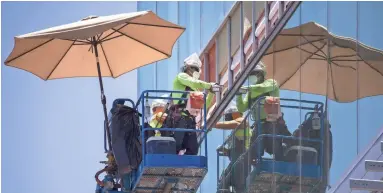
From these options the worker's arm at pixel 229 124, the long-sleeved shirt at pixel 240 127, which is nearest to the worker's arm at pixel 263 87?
the long-sleeved shirt at pixel 240 127

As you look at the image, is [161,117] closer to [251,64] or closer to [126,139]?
[126,139]

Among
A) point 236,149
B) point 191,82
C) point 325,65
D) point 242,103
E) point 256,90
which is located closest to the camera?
point 325,65

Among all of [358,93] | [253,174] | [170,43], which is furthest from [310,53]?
[170,43]

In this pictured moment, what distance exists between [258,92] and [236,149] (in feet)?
5.29

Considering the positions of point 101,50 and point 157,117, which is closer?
point 157,117

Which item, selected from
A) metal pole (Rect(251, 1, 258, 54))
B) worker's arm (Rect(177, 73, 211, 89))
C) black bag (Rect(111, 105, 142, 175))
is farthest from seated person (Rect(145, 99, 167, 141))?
metal pole (Rect(251, 1, 258, 54))

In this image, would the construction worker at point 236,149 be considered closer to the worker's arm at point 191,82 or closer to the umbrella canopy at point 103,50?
the worker's arm at point 191,82

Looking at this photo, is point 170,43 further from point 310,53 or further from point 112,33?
point 310,53

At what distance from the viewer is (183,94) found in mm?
22625

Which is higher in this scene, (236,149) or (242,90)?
(242,90)

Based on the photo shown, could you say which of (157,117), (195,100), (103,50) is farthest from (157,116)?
(103,50)

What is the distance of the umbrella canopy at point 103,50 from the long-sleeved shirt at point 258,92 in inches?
54.0

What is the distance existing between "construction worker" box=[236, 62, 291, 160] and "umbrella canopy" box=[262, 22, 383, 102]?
0.33m

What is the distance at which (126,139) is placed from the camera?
2191 centimetres
